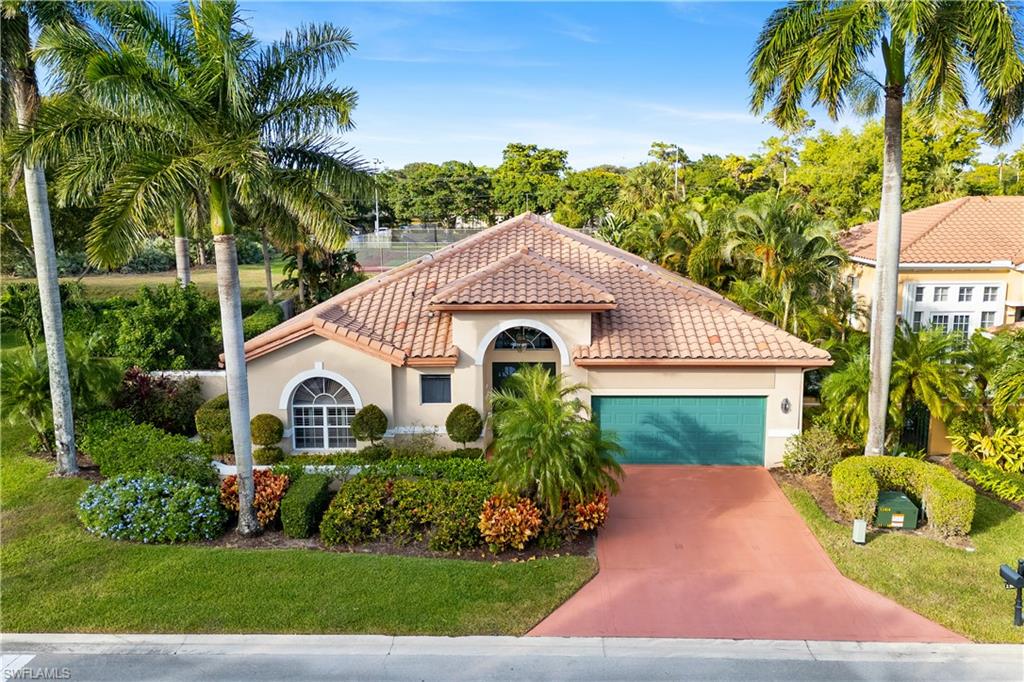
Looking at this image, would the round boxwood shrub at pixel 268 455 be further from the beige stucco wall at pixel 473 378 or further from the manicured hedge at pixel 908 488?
the manicured hedge at pixel 908 488

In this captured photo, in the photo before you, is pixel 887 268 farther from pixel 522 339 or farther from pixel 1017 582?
pixel 522 339

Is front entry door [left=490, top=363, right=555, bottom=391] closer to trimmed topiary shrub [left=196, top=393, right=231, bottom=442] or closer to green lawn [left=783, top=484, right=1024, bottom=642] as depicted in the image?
trimmed topiary shrub [left=196, top=393, right=231, bottom=442]

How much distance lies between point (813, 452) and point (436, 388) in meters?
9.08

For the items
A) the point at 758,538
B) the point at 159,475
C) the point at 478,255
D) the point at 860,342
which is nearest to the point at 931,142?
the point at 860,342

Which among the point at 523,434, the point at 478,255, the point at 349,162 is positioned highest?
the point at 349,162

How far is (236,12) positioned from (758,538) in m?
13.5

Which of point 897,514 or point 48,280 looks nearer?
point 897,514

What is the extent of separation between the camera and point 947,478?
47.3 feet

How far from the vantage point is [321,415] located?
18.2m

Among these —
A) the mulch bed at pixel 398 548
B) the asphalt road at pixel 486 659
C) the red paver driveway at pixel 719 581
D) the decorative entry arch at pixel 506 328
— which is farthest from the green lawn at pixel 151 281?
the asphalt road at pixel 486 659

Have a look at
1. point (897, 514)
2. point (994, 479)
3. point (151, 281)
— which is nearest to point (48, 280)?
point (897, 514)

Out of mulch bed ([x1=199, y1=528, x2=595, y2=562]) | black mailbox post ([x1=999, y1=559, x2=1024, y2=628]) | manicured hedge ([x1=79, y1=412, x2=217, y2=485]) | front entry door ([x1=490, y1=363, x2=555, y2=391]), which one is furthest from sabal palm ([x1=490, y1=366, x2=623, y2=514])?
manicured hedge ([x1=79, y1=412, x2=217, y2=485])

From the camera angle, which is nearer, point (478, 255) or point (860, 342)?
point (860, 342)

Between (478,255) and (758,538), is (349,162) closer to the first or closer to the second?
(478,255)
